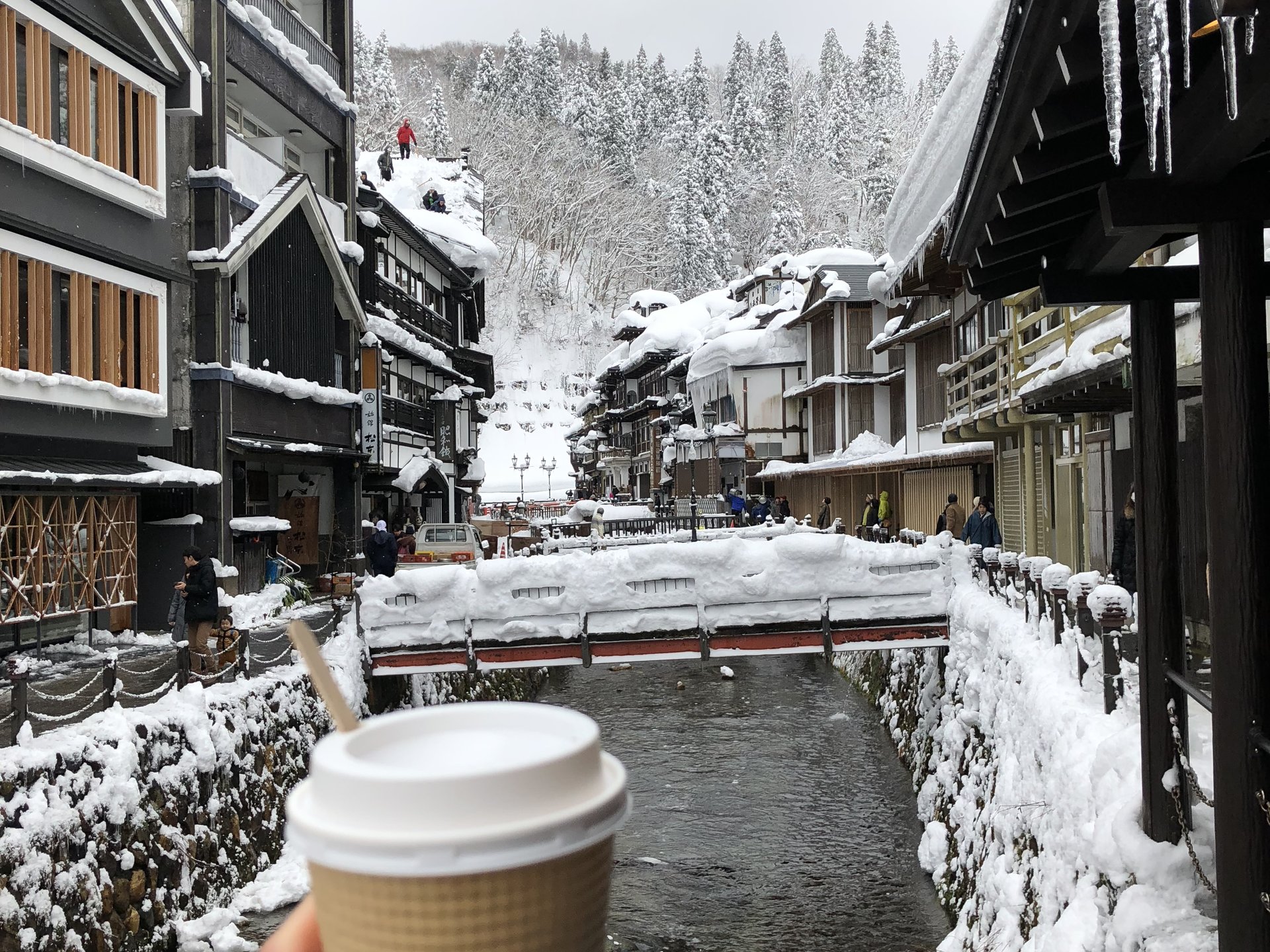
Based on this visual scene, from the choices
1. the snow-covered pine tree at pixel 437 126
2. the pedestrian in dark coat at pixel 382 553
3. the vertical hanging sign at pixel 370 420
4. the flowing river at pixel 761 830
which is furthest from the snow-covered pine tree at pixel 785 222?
the pedestrian in dark coat at pixel 382 553

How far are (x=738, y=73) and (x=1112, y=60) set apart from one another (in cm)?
12909

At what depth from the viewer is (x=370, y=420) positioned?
90.9 feet

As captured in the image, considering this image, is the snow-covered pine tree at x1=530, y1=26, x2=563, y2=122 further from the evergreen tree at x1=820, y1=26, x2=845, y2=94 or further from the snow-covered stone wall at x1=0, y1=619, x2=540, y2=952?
the snow-covered stone wall at x1=0, y1=619, x2=540, y2=952

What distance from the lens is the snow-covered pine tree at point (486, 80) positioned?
372ft

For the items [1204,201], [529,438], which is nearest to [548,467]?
[529,438]

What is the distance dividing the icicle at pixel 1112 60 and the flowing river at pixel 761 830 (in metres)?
9.92

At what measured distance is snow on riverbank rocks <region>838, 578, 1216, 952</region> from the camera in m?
5.55

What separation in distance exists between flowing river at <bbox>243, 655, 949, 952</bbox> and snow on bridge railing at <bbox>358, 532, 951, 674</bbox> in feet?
8.10

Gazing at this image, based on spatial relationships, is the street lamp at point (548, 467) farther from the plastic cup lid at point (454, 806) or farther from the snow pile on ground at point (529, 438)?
the plastic cup lid at point (454, 806)

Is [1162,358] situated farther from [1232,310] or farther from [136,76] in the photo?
[136,76]

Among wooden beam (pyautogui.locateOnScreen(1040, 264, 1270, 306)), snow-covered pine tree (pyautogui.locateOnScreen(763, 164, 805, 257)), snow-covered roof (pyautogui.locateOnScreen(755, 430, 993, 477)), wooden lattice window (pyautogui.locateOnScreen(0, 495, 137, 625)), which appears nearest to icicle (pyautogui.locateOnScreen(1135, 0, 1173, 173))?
wooden beam (pyautogui.locateOnScreen(1040, 264, 1270, 306))

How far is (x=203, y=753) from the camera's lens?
11344mm

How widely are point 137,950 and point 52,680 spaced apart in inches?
188

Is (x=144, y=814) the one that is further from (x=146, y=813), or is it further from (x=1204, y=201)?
(x=1204, y=201)
